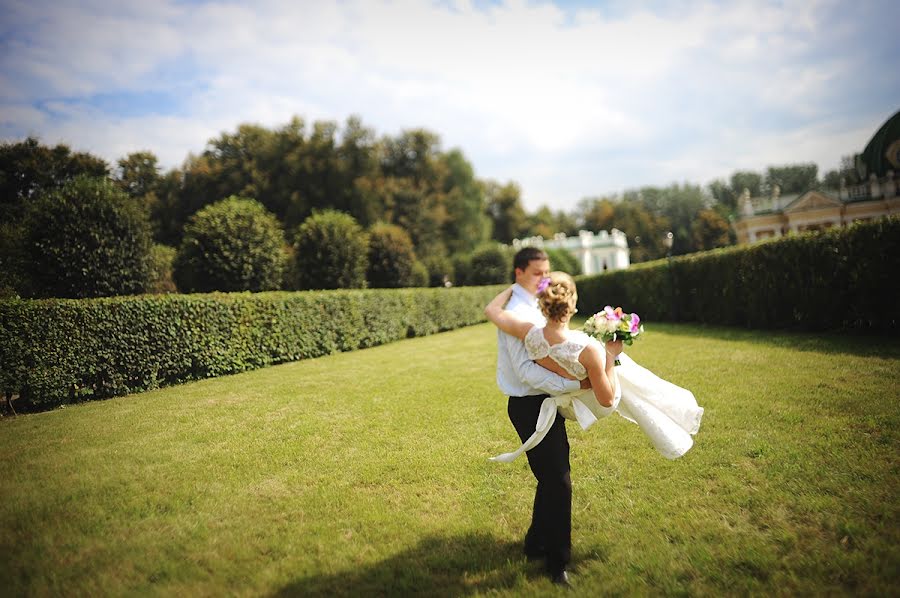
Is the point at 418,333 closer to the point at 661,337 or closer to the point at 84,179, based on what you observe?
the point at 661,337

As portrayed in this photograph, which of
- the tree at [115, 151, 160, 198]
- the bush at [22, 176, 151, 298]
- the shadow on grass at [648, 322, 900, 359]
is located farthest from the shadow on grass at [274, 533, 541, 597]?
the tree at [115, 151, 160, 198]

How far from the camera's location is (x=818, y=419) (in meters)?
5.39

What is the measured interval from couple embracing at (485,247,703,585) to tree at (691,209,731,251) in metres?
68.9

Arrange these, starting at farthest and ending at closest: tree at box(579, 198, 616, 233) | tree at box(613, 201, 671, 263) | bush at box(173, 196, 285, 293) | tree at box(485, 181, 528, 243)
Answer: tree at box(579, 198, 616, 233), tree at box(613, 201, 671, 263), tree at box(485, 181, 528, 243), bush at box(173, 196, 285, 293)

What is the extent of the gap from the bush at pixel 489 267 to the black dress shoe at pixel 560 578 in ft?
118

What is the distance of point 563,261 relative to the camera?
54.9 metres

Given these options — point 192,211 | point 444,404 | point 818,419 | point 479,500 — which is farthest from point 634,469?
point 192,211

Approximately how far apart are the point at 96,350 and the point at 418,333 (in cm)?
1394

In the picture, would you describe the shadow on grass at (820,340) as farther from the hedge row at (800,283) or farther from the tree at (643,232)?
the tree at (643,232)

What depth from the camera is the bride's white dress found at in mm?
2820

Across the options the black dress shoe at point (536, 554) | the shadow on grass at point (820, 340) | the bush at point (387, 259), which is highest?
the bush at point (387, 259)

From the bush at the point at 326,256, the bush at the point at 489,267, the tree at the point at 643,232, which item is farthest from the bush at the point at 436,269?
the tree at the point at 643,232

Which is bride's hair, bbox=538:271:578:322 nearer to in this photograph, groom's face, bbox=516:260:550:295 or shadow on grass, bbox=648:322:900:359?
groom's face, bbox=516:260:550:295

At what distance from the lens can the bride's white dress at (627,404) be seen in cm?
282
